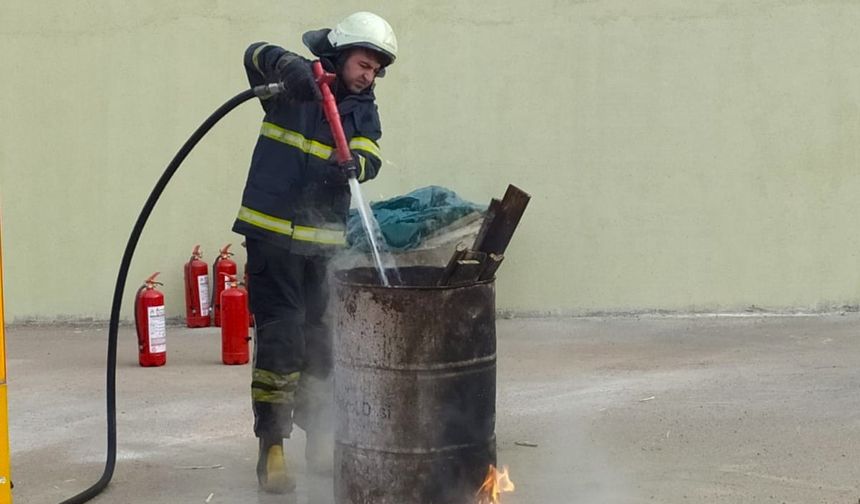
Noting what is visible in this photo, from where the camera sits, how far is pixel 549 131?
27.0ft

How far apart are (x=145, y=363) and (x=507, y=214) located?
11.5 ft

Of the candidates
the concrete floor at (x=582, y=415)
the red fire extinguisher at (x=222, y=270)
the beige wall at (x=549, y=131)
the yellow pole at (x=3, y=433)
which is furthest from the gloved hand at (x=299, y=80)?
the beige wall at (x=549, y=131)

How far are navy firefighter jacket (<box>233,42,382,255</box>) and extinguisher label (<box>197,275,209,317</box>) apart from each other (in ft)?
11.8

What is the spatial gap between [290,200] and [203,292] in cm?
377

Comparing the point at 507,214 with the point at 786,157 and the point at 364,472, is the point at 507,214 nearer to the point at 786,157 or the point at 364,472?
the point at 364,472

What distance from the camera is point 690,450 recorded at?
514 cm

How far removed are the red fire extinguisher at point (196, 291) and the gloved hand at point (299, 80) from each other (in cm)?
396

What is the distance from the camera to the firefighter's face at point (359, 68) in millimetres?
4574

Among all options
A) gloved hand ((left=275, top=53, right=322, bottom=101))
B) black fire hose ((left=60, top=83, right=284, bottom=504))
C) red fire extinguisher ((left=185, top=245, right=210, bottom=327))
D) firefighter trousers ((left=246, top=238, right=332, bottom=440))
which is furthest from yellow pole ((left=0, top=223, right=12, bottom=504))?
red fire extinguisher ((left=185, top=245, right=210, bottom=327))

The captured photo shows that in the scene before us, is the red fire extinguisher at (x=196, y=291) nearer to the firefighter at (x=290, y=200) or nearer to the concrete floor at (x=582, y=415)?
the concrete floor at (x=582, y=415)

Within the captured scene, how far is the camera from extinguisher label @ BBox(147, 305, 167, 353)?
22.9 feet

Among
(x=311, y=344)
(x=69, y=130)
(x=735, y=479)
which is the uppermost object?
(x=69, y=130)

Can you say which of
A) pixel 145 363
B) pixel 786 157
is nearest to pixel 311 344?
pixel 145 363

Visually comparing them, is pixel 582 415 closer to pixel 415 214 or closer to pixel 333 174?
pixel 333 174
